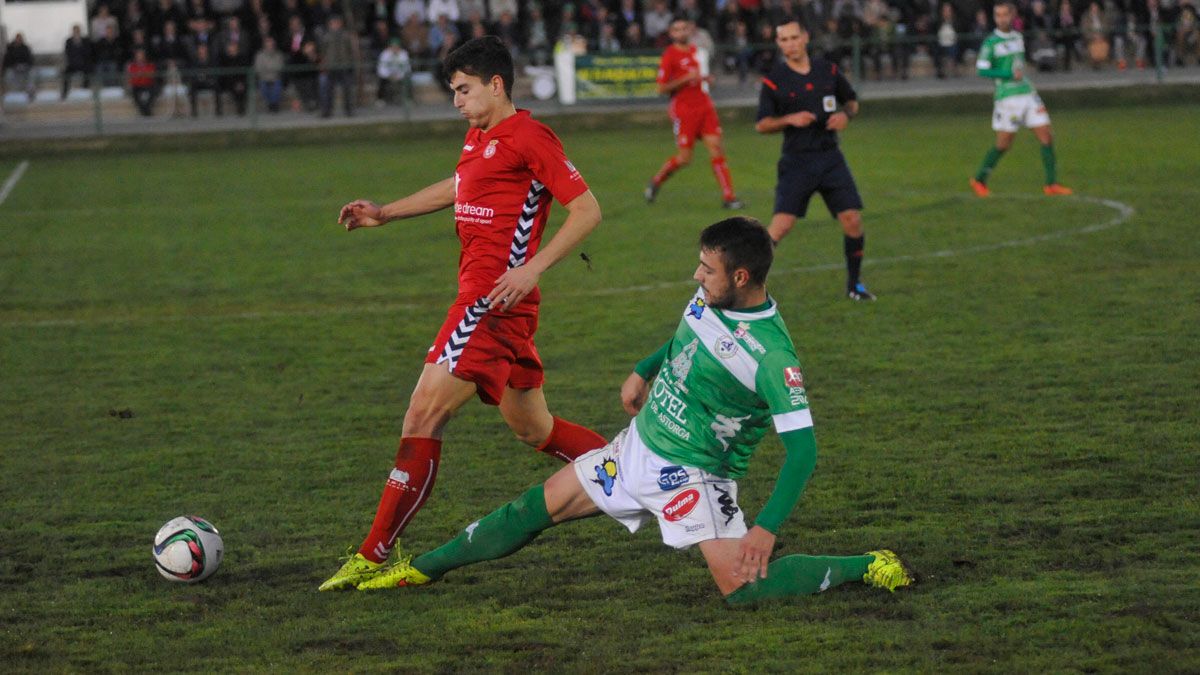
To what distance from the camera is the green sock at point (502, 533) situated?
18.0ft

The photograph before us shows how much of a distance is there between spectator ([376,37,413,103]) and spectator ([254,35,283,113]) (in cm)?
193

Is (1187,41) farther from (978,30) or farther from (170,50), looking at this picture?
(170,50)

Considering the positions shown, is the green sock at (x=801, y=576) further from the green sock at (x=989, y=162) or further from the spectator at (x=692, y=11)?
the spectator at (x=692, y=11)

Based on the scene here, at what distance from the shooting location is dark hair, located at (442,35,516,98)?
589cm

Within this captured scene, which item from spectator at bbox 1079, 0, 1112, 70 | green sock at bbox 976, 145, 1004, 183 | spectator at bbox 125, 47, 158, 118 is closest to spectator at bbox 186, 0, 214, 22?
spectator at bbox 125, 47, 158, 118

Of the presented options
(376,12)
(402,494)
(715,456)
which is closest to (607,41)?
(376,12)

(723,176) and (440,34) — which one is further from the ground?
(440,34)

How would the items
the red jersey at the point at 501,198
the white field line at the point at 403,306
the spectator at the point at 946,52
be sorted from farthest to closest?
1. the spectator at the point at 946,52
2. the white field line at the point at 403,306
3. the red jersey at the point at 501,198

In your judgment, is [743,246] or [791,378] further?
[743,246]

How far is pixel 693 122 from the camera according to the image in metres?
18.1

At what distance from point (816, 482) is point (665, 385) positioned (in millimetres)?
1984

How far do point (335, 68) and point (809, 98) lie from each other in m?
19.7

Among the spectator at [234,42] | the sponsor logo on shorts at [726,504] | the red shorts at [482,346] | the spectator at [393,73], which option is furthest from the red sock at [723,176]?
the spectator at [234,42]

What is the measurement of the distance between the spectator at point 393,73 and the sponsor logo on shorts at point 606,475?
24691 millimetres
